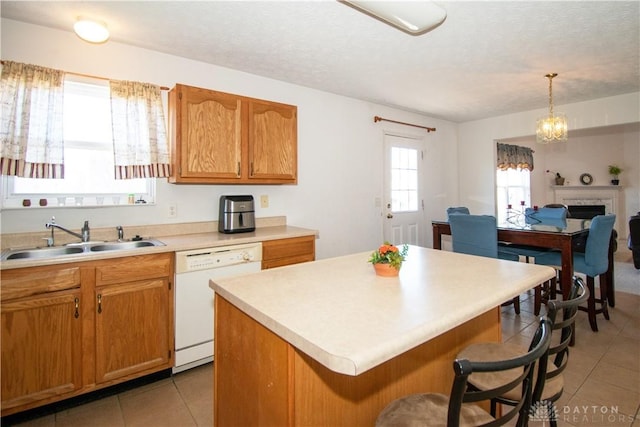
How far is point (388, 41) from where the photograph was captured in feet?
8.25

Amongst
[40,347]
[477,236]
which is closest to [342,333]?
[40,347]

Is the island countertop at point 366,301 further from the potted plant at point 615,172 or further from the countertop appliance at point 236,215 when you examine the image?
the potted plant at point 615,172

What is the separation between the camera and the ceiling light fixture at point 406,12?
5.71 ft

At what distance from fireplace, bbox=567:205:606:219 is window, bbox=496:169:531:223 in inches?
39.9

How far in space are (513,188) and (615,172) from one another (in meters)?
2.21

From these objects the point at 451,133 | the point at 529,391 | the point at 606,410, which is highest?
the point at 451,133

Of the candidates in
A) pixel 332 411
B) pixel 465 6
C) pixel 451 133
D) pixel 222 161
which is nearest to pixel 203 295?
pixel 222 161

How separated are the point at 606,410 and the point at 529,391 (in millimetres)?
1519

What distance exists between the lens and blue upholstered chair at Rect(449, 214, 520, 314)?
3.15 meters

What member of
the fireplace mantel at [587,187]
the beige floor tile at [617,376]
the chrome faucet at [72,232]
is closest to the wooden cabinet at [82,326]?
the chrome faucet at [72,232]

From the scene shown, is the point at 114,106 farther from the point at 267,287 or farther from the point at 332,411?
the point at 332,411

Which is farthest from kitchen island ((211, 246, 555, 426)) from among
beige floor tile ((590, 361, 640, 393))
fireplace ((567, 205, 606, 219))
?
fireplace ((567, 205, 606, 219))

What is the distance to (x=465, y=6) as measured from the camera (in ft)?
6.72

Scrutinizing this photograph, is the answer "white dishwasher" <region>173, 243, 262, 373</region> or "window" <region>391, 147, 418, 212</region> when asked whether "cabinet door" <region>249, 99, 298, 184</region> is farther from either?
"window" <region>391, 147, 418, 212</region>
